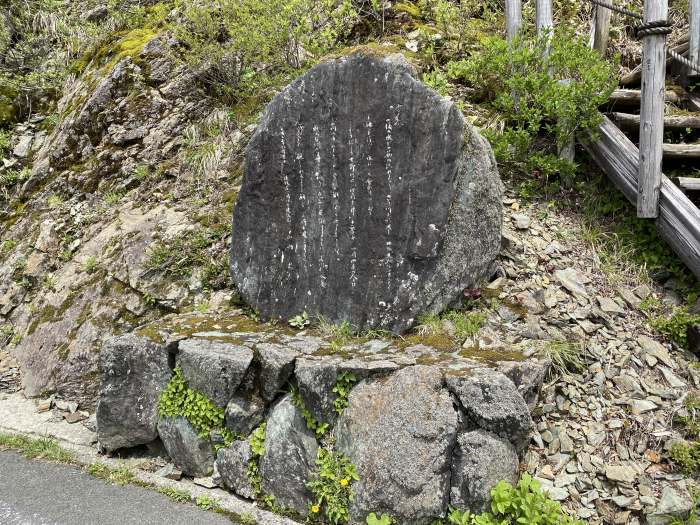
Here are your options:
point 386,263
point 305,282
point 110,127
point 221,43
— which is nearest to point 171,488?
A: point 305,282

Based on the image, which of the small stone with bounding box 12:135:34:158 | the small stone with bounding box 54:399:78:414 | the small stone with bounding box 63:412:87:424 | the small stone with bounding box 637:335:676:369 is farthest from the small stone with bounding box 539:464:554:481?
the small stone with bounding box 12:135:34:158

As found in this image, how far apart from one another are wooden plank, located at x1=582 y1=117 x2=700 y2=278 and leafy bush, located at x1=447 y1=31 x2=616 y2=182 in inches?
9.3

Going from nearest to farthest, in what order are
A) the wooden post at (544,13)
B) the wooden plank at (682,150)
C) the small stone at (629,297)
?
the small stone at (629,297), the wooden plank at (682,150), the wooden post at (544,13)

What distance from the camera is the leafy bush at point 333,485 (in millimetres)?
3320

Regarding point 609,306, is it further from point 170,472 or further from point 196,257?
point 196,257

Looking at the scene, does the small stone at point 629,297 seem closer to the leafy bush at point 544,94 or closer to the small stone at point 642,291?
the small stone at point 642,291

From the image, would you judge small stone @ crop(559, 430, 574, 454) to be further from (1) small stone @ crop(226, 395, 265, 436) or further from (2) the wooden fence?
(1) small stone @ crop(226, 395, 265, 436)

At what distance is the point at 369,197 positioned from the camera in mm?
4254

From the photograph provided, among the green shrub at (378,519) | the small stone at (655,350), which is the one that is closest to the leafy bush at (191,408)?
the green shrub at (378,519)

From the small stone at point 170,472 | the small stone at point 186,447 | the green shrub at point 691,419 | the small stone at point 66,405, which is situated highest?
the green shrub at point 691,419

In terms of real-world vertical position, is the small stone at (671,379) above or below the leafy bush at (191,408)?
above

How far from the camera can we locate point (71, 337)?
18.1 ft

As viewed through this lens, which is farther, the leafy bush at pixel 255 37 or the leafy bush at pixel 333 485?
the leafy bush at pixel 255 37

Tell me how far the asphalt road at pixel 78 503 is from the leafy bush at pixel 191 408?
1.89 ft
